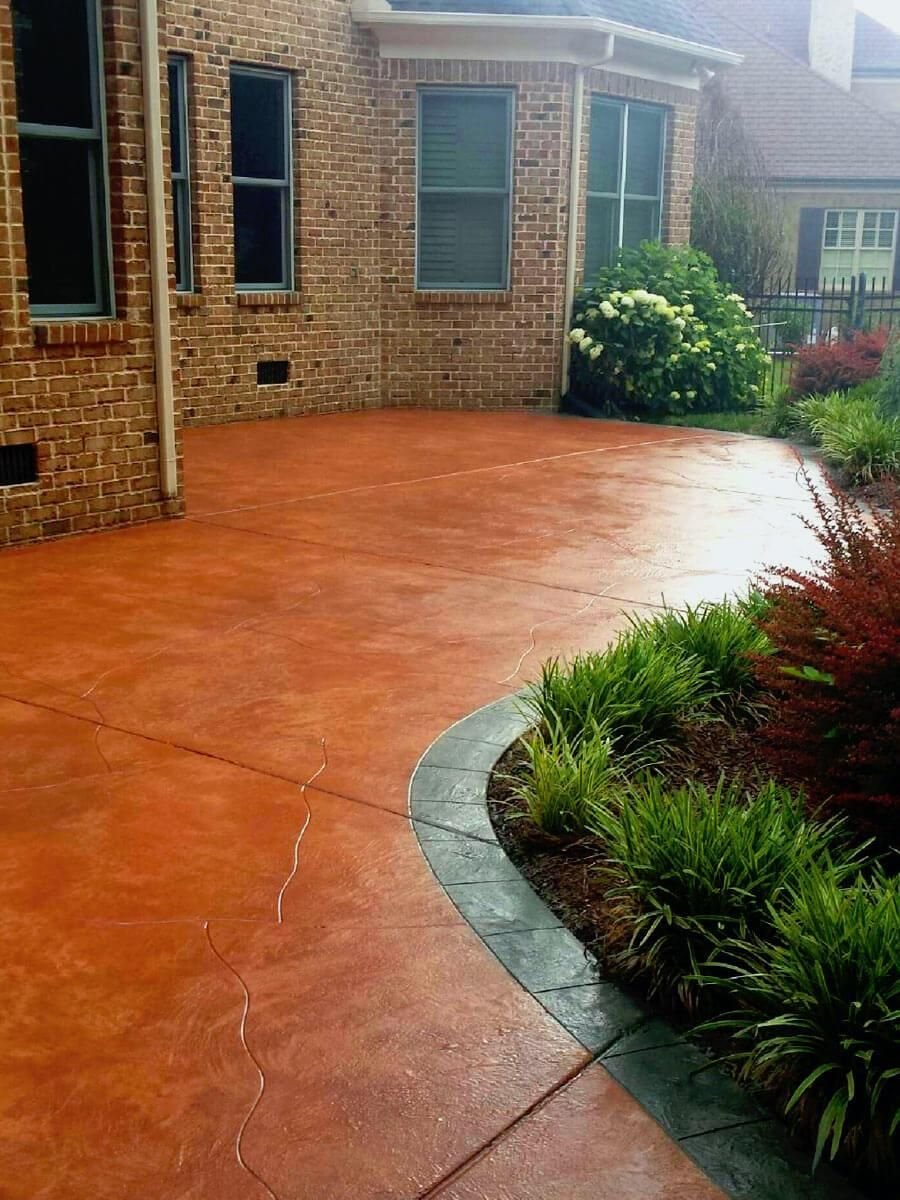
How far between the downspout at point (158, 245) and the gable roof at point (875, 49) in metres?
32.9

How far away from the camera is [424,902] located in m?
3.34

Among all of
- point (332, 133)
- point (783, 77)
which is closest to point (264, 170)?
point (332, 133)

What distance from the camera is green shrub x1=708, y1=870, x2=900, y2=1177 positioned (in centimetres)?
239

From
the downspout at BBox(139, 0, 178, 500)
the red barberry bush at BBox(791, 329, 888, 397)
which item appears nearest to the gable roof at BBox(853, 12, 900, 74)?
the red barberry bush at BBox(791, 329, 888, 397)

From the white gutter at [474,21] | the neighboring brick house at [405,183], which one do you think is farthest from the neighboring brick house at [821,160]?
the white gutter at [474,21]

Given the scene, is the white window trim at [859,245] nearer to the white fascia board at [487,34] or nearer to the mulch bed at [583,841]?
the white fascia board at [487,34]

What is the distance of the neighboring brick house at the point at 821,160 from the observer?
29984 millimetres

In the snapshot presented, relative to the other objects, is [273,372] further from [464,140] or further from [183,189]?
[464,140]

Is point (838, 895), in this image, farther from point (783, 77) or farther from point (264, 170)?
point (783, 77)

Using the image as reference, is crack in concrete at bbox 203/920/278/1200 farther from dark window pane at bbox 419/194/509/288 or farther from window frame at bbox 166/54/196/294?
dark window pane at bbox 419/194/509/288

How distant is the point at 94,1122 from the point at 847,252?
30.6 m

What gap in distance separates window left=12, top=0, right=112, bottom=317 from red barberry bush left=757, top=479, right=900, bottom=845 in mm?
4755

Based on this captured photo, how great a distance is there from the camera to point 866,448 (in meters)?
9.56

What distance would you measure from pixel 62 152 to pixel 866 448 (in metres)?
5.54
